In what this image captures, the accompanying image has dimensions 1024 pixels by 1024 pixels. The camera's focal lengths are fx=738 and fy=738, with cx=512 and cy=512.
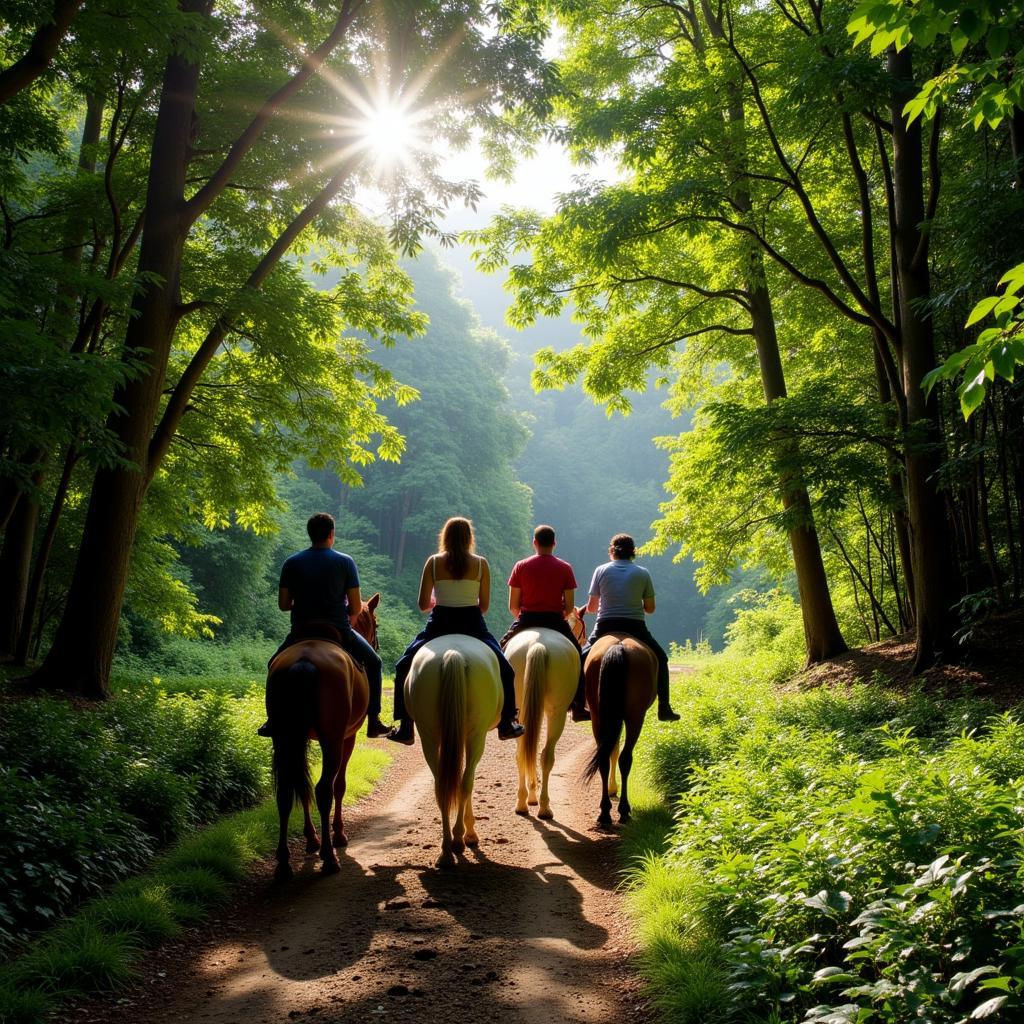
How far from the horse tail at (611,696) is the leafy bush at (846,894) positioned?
4.23 feet

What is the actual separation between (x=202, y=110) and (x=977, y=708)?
12933 mm

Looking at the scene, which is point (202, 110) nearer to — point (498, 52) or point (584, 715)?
point (498, 52)

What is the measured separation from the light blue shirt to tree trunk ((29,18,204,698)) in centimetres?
574

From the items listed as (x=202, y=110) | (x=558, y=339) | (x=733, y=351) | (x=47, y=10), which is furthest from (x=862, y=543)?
(x=558, y=339)

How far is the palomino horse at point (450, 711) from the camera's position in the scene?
5.86 m

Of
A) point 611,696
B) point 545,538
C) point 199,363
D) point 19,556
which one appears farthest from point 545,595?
point 19,556

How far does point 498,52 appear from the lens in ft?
35.6

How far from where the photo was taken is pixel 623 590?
7.90 metres

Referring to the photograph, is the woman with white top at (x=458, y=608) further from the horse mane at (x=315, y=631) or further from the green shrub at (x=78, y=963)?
the green shrub at (x=78, y=963)

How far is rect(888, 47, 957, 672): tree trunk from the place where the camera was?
943cm

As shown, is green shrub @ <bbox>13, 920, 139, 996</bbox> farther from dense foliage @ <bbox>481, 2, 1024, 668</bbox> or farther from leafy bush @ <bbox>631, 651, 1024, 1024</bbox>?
dense foliage @ <bbox>481, 2, 1024, 668</bbox>

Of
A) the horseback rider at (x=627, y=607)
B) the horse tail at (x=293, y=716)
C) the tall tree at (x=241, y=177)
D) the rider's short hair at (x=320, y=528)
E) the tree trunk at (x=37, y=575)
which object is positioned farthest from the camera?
the tree trunk at (x=37, y=575)

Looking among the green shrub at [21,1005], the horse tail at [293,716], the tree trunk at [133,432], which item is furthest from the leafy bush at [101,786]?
the horse tail at [293,716]

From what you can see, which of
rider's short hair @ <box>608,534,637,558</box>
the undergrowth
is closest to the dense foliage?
rider's short hair @ <box>608,534,637,558</box>
